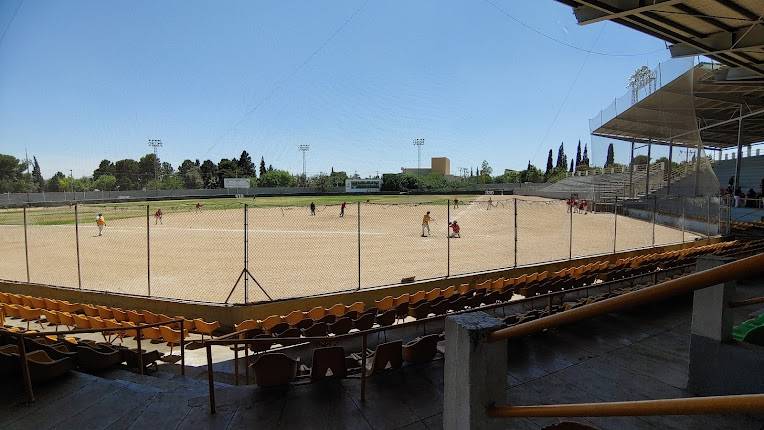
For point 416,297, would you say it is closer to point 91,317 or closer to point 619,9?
point 91,317

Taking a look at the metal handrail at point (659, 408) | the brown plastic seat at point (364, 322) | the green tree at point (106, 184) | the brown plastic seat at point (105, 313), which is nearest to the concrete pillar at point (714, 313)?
the metal handrail at point (659, 408)

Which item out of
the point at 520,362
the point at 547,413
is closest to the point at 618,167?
the point at 520,362

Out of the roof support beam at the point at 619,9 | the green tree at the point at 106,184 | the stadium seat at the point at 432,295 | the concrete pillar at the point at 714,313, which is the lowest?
the stadium seat at the point at 432,295

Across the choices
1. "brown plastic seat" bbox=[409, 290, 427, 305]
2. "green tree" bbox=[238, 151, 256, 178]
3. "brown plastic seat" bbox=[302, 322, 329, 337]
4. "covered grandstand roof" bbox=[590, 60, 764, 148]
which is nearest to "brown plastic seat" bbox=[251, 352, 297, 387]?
"brown plastic seat" bbox=[302, 322, 329, 337]

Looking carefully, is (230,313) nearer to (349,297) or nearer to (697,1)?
(349,297)

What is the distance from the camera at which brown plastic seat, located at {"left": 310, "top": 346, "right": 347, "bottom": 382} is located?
566cm

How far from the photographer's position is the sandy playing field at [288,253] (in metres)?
15.0

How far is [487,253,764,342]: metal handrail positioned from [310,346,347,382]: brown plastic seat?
3.65m

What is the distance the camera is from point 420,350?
639 centimetres

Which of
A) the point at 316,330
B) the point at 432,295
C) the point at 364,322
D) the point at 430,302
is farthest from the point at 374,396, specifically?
the point at 432,295

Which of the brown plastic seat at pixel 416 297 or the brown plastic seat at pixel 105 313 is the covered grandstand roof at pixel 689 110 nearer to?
the brown plastic seat at pixel 416 297

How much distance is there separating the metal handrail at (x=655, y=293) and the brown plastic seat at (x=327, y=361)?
365 cm

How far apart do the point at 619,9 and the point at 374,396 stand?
48.2 ft

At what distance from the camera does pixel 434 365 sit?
6344 millimetres
